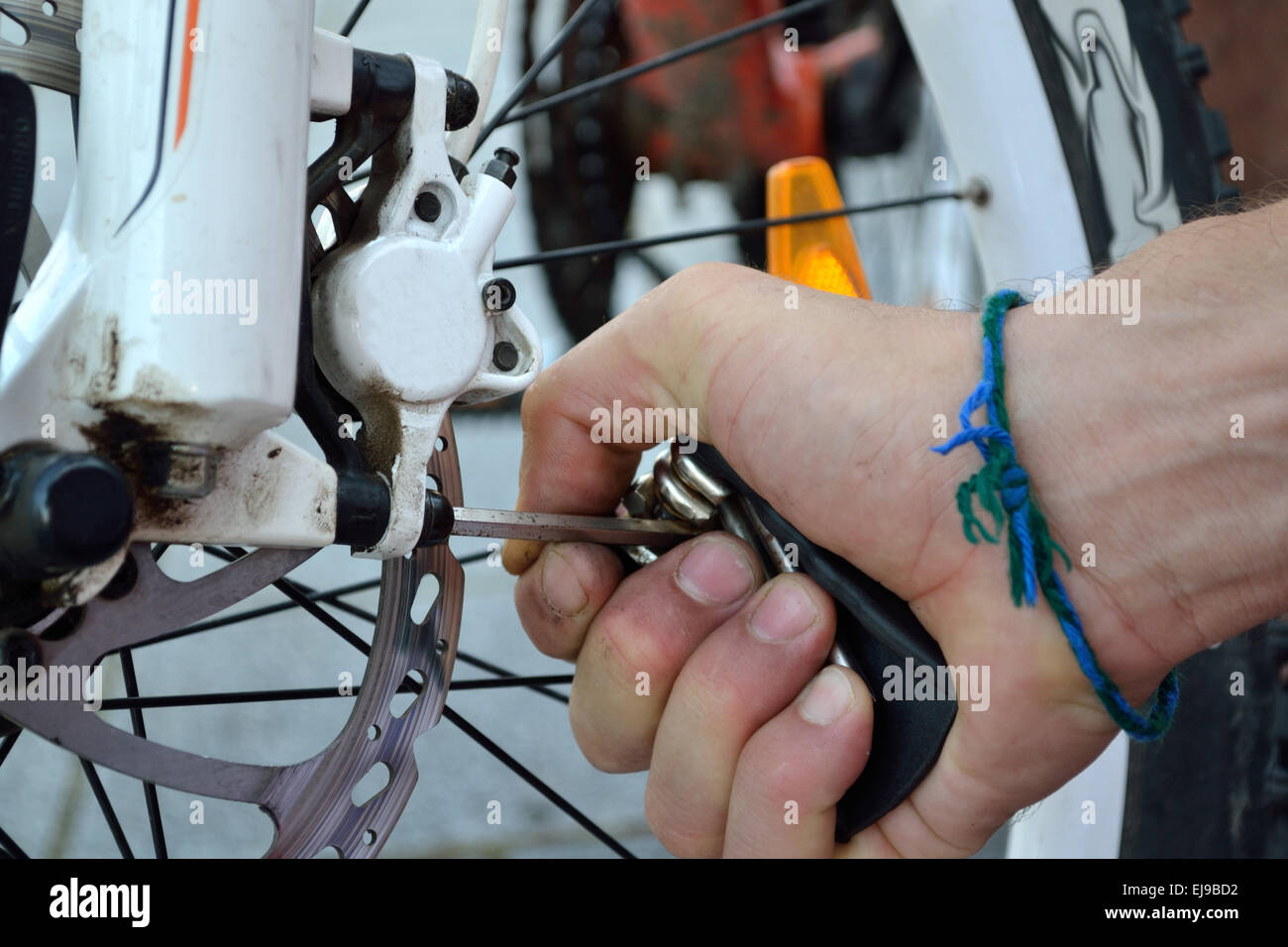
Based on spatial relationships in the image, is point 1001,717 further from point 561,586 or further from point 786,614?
point 561,586

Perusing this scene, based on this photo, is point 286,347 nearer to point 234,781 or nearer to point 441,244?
point 441,244

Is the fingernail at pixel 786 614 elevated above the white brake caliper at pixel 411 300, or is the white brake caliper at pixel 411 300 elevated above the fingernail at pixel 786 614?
the white brake caliper at pixel 411 300

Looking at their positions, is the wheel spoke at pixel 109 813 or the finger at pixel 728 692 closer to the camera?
the finger at pixel 728 692

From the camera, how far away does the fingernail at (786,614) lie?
1.99 feet

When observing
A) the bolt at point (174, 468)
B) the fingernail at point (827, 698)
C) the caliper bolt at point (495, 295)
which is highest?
the caliper bolt at point (495, 295)

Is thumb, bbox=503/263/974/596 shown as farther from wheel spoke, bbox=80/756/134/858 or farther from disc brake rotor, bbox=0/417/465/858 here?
wheel spoke, bbox=80/756/134/858

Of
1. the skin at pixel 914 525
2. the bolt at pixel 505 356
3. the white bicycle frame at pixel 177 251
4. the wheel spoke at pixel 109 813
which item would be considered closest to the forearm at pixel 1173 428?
the skin at pixel 914 525

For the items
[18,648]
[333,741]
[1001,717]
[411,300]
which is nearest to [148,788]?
[333,741]

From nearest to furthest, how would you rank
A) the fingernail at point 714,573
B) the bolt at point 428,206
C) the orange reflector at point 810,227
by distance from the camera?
the bolt at point 428,206 → the fingernail at point 714,573 → the orange reflector at point 810,227

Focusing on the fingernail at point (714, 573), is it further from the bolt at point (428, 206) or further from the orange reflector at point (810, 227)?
the orange reflector at point (810, 227)

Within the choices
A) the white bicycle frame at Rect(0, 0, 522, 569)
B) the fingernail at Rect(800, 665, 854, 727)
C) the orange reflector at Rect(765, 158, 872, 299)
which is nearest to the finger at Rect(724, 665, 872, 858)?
the fingernail at Rect(800, 665, 854, 727)

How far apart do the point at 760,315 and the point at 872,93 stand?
4.93ft

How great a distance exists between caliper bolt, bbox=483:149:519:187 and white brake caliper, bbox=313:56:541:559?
1 centimetres

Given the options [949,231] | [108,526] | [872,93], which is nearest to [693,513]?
[108,526]
